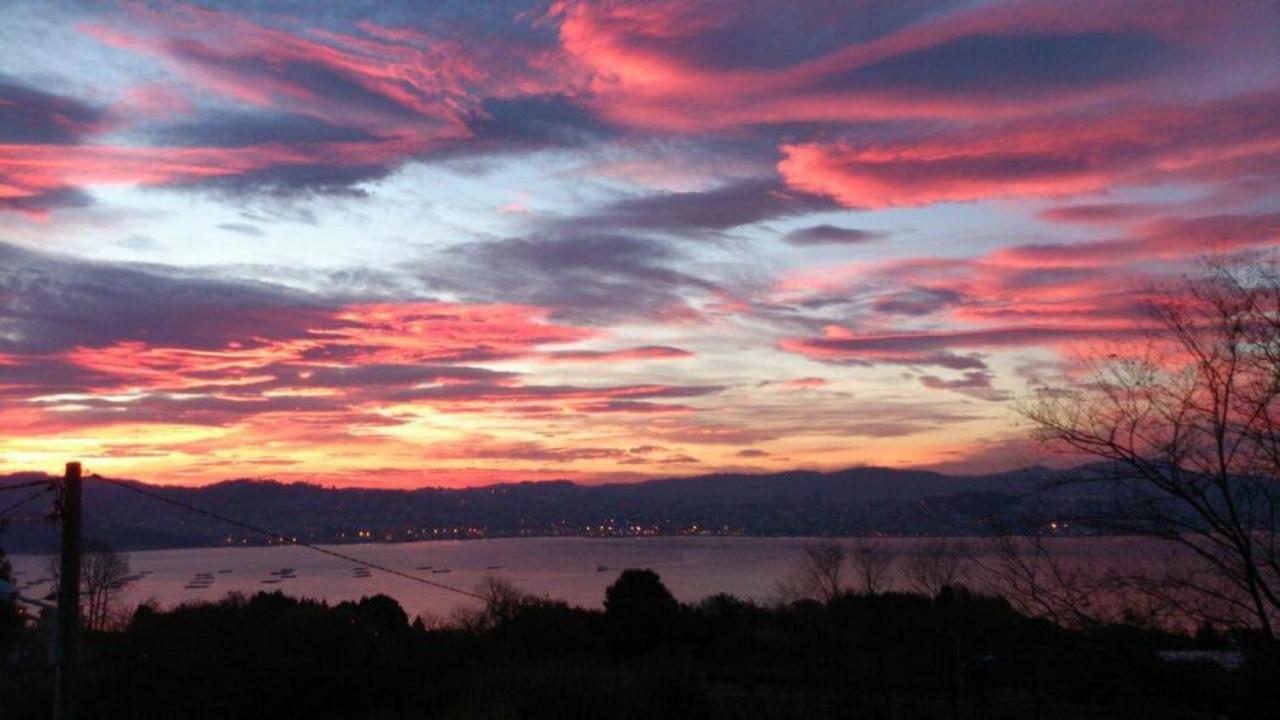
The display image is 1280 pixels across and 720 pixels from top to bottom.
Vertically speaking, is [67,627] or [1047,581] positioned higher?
[1047,581]

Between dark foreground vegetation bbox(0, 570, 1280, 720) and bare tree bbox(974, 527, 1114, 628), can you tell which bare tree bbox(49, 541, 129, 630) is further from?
bare tree bbox(974, 527, 1114, 628)

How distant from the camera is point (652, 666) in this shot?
18641mm

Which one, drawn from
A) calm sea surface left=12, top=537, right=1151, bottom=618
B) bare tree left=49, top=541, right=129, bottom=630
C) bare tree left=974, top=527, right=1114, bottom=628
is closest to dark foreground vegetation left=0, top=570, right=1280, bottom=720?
bare tree left=974, top=527, right=1114, bottom=628

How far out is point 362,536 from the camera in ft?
480

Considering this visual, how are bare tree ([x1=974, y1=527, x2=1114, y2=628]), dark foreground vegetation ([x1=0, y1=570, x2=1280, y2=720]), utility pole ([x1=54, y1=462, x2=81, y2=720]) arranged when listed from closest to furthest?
bare tree ([x1=974, y1=527, x2=1114, y2=628]), dark foreground vegetation ([x1=0, y1=570, x2=1280, y2=720]), utility pole ([x1=54, y1=462, x2=81, y2=720])

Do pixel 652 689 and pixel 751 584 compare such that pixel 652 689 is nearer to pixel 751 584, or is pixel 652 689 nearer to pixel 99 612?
pixel 99 612

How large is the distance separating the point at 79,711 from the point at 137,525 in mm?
128773

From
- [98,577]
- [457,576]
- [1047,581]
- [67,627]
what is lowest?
[457,576]

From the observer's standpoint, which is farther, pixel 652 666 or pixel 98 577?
pixel 98 577

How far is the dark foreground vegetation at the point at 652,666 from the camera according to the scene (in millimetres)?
11680

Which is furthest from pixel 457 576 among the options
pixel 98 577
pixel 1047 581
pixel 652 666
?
pixel 1047 581

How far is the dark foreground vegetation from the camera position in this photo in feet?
38.3

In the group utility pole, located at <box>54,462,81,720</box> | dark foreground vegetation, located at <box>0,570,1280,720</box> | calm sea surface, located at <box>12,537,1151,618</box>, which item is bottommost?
calm sea surface, located at <box>12,537,1151,618</box>

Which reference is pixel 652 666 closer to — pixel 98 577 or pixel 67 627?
pixel 67 627
